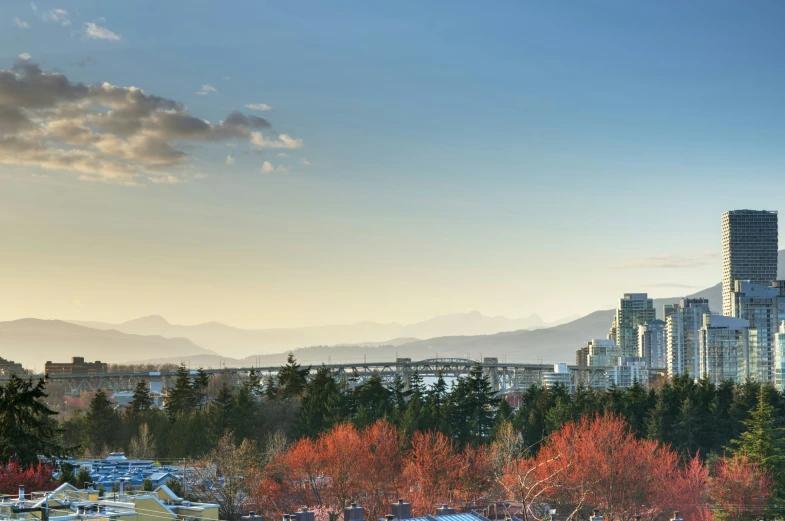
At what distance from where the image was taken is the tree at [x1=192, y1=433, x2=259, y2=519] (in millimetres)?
75875

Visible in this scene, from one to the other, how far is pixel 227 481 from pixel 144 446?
31.0m

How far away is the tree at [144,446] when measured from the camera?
107 meters

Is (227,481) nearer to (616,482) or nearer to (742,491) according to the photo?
(616,482)

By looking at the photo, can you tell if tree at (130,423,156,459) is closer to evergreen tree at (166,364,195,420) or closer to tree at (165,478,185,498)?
evergreen tree at (166,364,195,420)

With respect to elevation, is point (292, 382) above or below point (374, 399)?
above

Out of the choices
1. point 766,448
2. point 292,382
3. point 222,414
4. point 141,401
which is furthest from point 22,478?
point 292,382

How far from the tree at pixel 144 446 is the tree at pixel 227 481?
2189 centimetres

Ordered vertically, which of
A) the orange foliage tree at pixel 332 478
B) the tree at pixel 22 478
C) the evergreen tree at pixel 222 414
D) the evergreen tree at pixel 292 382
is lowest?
the orange foliage tree at pixel 332 478

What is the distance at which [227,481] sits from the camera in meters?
78.8

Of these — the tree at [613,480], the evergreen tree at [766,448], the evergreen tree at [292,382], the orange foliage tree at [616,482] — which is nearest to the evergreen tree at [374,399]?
the evergreen tree at [292,382]

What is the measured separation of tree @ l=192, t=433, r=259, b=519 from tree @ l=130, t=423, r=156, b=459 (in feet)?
71.8

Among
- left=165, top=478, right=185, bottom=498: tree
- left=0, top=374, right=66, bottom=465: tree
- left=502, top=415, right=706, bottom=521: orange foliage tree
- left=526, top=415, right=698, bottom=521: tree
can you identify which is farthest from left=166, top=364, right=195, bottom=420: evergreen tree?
left=0, top=374, right=66, bottom=465: tree

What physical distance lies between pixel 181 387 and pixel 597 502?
2418 inches

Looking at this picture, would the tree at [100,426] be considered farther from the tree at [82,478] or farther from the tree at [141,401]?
the tree at [82,478]
